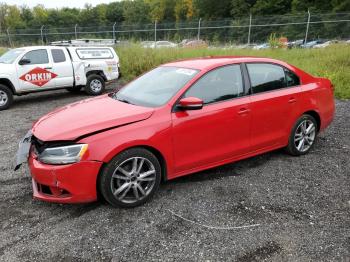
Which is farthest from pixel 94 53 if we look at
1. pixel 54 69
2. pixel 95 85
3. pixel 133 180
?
pixel 133 180

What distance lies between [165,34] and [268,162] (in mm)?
19342

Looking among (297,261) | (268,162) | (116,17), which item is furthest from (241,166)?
(116,17)

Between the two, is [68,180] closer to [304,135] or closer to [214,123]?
[214,123]

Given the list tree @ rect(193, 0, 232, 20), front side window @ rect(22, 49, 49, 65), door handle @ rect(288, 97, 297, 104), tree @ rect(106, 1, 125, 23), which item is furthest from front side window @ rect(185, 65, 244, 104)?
tree @ rect(106, 1, 125, 23)

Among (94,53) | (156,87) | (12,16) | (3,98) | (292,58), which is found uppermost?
(12,16)

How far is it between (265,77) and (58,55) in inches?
314

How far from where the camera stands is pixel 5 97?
10.2 m

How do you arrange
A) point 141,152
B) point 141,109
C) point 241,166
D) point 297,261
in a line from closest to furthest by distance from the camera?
1. point 297,261
2. point 141,152
3. point 141,109
4. point 241,166

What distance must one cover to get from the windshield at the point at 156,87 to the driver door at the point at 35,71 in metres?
6.32

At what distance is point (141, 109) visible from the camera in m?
4.24

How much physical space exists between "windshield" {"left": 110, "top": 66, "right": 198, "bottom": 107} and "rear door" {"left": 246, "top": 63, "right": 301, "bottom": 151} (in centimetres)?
99

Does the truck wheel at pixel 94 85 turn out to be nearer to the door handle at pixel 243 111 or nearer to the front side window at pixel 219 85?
the front side window at pixel 219 85

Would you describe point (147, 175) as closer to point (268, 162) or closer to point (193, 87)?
point (193, 87)

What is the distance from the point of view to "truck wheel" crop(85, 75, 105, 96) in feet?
39.7
